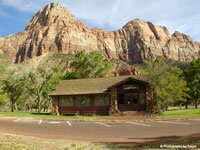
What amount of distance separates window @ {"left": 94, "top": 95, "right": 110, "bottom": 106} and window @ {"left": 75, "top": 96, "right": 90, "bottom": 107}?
1128mm

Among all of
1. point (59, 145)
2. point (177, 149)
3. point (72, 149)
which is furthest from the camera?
point (59, 145)

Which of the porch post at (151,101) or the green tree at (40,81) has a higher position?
the green tree at (40,81)

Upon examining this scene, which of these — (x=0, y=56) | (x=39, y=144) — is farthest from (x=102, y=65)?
(x=39, y=144)

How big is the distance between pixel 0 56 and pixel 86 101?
623 inches

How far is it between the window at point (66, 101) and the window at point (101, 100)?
3581 millimetres

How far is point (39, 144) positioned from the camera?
48.8 feet

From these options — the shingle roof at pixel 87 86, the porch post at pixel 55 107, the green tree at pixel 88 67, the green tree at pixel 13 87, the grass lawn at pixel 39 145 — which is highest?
the green tree at pixel 88 67

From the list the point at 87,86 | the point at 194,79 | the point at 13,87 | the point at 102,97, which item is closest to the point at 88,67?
the point at 13,87

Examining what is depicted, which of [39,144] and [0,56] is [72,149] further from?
[0,56]

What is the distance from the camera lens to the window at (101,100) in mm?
44188

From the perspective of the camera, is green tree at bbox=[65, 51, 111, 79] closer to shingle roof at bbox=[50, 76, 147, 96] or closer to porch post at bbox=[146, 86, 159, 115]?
shingle roof at bbox=[50, 76, 147, 96]

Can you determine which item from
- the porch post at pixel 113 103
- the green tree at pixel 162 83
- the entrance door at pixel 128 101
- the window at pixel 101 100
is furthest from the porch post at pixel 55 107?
the green tree at pixel 162 83

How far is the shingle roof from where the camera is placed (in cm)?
4447

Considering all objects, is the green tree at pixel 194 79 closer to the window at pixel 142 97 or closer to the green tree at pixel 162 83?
the green tree at pixel 162 83
